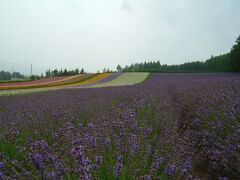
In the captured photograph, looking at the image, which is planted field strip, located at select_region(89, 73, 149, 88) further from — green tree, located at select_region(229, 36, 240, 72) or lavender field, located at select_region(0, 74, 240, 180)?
lavender field, located at select_region(0, 74, 240, 180)

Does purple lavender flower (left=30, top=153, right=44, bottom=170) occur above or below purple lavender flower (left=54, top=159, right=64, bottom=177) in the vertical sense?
above

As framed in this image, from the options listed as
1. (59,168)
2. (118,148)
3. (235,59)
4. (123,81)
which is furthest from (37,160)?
(235,59)

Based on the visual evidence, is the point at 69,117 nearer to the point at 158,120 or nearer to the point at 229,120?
the point at 158,120

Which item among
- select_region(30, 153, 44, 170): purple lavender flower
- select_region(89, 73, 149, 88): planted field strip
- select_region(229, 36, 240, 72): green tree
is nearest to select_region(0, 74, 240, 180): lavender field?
select_region(30, 153, 44, 170): purple lavender flower

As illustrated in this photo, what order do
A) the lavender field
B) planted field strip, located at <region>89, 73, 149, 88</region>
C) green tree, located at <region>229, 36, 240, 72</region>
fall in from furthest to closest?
green tree, located at <region>229, 36, 240, 72</region> < planted field strip, located at <region>89, 73, 149, 88</region> < the lavender field

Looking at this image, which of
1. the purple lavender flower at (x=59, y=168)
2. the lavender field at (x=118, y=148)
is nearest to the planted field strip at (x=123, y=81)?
the lavender field at (x=118, y=148)

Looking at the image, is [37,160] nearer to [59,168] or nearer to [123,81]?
[59,168]

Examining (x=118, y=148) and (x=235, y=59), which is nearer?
(x=118, y=148)

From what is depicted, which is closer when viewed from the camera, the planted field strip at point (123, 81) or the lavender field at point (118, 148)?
the lavender field at point (118, 148)

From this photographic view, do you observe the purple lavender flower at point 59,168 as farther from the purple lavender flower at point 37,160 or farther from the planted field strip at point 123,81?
the planted field strip at point 123,81

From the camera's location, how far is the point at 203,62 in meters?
51.1

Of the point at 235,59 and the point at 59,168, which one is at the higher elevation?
the point at 235,59

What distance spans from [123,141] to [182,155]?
0.52 meters

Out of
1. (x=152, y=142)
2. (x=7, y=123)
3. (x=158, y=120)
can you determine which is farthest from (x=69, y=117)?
(x=152, y=142)
